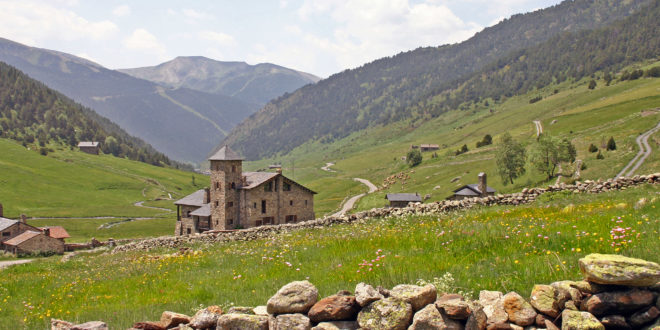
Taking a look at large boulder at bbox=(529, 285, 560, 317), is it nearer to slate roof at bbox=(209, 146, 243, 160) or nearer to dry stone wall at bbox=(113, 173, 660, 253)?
dry stone wall at bbox=(113, 173, 660, 253)

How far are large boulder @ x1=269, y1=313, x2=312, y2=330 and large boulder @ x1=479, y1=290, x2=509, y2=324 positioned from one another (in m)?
3.38

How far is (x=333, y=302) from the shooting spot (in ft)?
27.5

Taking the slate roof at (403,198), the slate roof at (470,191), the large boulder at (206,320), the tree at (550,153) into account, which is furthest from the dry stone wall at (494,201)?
the slate roof at (403,198)

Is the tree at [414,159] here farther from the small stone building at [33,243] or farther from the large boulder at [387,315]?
the large boulder at [387,315]

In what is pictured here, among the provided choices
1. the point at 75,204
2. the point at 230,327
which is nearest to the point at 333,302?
the point at 230,327

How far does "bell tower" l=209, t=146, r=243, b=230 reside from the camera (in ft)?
230

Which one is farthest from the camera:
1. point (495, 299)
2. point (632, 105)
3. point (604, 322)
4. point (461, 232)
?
point (632, 105)

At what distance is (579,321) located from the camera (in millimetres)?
7418

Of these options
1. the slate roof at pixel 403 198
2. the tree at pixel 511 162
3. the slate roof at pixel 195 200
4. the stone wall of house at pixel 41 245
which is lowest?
the stone wall of house at pixel 41 245

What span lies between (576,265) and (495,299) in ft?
11.0

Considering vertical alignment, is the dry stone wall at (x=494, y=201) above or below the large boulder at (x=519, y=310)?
above

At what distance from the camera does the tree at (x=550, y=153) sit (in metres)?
Result: 78.2

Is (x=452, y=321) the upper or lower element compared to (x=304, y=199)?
lower

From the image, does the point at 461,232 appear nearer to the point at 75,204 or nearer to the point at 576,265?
the point at 576,265
